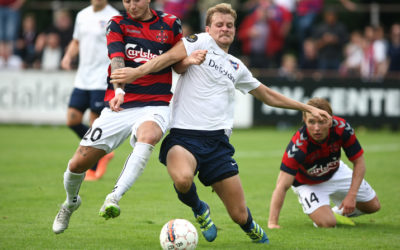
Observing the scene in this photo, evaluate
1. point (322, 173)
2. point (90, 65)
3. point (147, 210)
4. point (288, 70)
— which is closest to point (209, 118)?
point (322, 173)

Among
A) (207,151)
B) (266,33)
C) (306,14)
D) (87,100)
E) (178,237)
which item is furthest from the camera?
(306,14)

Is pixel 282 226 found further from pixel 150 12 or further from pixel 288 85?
pixel 288 85

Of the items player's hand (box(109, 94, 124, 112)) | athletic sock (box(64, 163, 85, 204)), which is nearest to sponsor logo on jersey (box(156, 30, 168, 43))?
player's hand (box(109, 94, 124, 112))

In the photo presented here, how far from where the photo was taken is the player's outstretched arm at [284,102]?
6229mm

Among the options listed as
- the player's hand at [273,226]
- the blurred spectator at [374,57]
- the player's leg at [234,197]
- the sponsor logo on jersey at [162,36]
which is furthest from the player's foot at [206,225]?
the blurred spectator at [374,57]

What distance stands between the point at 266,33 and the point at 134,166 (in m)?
13.9

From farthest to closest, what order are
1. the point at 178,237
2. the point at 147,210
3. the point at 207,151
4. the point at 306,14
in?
the point at 306,14 < the point at 147,210 < the point at 207,151 < the point at 178,237

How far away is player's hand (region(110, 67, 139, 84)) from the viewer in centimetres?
570

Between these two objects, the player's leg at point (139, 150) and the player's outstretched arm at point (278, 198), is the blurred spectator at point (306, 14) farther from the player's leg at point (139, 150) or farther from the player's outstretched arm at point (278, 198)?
the player's leg at point (139, 150)

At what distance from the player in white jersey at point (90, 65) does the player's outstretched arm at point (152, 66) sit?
3.81 m

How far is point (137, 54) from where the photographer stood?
6105 mm

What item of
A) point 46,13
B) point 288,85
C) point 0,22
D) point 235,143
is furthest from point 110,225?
point 46,13

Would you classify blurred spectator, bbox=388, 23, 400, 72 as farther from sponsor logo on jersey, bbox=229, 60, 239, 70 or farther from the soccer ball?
the soccer ball

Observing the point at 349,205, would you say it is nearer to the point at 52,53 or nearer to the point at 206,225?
the point at 206,225
